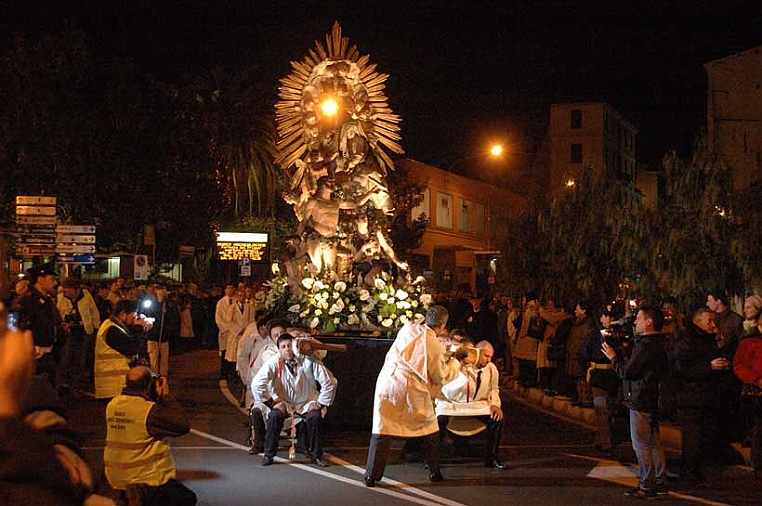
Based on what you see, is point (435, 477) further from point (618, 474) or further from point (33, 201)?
point (33, 201)

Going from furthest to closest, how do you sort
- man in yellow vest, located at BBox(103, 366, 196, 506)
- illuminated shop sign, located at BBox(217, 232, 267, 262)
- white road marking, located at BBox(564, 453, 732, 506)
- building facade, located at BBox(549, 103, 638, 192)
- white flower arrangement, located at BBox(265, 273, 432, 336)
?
1. building facade, located at BBox(549, 103, 638, 192)
2. illuminated shop sign, located at BBox(217, 232, 267, 262)
3. white flower arrangement, located at BBox(265, 273, 432, 336)
4. white road marking, located at BBox(564, 453, 732, 506)
5. man in yellow vest, located at BBox(103, 366, 196, 506)

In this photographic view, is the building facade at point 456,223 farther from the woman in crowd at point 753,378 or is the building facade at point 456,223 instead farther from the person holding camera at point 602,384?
the woman in crowd at point 753,378

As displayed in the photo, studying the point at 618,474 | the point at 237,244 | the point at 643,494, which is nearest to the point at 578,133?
the point at 237,244

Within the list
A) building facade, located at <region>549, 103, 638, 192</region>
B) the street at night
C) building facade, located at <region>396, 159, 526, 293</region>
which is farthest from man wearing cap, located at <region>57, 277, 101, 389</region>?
building facade, located at <region>549, 103, 638, 192</region>

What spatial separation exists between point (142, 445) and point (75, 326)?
38.5ft

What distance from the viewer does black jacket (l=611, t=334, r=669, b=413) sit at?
10.5 metres

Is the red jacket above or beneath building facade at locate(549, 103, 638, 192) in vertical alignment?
beneath

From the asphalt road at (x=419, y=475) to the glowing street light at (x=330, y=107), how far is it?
4750mm

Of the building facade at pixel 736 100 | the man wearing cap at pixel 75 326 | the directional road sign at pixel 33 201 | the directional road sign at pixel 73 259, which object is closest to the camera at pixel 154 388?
the man wearing cap at pixel 75 326

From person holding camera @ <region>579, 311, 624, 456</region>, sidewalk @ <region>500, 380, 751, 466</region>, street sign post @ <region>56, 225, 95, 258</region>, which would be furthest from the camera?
street sign post @ <region>56, 225, 95, 258</region>

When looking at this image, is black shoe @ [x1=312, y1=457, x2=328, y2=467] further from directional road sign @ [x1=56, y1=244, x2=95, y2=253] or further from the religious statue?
directional road sign @ [x1=56, y1=244, x2=95, y2=253]

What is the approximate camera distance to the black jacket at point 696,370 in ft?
38.2

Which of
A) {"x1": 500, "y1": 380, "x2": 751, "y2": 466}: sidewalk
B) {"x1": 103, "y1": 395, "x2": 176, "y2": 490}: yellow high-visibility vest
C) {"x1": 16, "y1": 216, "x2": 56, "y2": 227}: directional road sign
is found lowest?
{"x1": 500, "y1": 380, "x2": 751, "y2": 466}: sidewalk

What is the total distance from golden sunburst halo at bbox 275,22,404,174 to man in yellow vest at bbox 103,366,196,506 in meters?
9.63
